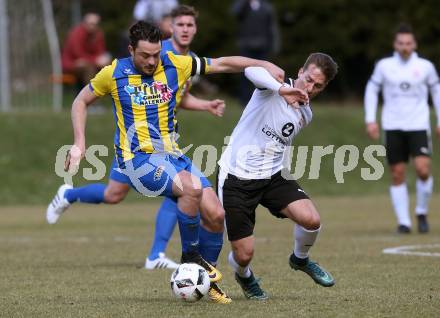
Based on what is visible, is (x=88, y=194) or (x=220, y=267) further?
(x=88, y=194)

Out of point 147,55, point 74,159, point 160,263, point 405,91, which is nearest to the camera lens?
point 74,159

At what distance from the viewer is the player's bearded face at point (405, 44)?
1233 cm

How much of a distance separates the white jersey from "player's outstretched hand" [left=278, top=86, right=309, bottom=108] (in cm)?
557

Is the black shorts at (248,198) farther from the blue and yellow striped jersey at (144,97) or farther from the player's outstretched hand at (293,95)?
the player's outstretched hand at (293,95)

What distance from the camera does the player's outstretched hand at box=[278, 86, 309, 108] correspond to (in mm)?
6750

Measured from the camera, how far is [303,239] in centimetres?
743

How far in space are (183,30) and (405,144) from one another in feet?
13.0

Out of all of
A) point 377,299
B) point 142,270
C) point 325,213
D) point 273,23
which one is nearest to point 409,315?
point 377,299

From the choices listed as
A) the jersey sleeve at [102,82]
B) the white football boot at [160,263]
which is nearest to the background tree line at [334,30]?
the white football boot at [160,263]

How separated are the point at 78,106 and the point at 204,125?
41.6 feet

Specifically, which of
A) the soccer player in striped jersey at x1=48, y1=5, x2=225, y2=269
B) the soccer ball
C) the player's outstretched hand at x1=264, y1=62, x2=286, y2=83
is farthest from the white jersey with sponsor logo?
the soccer player in striped jersey at x1=48, y1=5, x2=225, y2=269

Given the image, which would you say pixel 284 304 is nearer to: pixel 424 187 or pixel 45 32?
pixel 424 187

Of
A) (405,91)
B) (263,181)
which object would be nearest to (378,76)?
(405,91)

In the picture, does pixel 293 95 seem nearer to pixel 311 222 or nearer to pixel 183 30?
pixel 311 222
